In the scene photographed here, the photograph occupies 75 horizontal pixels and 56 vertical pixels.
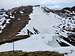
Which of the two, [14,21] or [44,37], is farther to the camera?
[14,21]

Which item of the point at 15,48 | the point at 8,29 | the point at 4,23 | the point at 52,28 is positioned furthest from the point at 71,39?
the point at 4,23

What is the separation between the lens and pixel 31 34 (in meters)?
9.36

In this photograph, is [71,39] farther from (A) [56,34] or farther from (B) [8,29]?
(B) [8,29]

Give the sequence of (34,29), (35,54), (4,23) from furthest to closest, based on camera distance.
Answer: (4,23) → (34,29) → (35,54)

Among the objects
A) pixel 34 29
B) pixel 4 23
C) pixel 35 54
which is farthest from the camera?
pixel 4 23

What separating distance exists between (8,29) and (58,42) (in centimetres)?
273

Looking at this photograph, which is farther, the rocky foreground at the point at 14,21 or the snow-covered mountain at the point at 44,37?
the rocky foreground at the point at 14,21

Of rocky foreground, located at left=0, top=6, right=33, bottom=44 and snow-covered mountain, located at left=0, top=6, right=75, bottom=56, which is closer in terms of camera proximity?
snow-covered mountain, located at left=0, top=6, right=75, bottom=56

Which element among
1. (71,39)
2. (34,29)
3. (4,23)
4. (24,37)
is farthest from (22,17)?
(71,39)

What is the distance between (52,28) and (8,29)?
2.06 metres

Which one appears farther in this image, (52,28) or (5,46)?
(52,28)

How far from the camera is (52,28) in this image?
10.1 metres

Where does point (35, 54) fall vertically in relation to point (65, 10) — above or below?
below

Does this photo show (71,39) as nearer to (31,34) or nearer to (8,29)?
(31,34)
